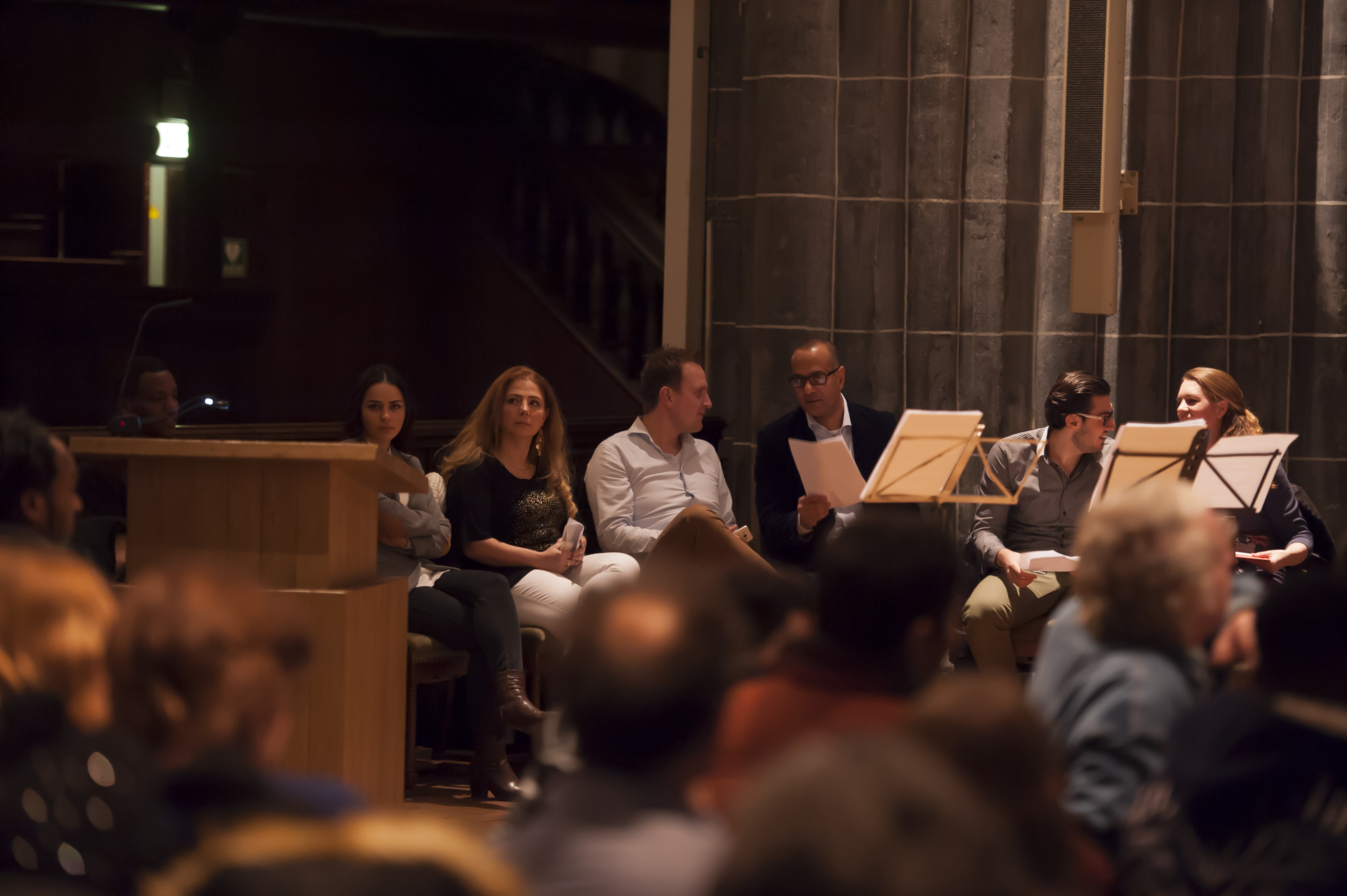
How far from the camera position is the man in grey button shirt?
507cm

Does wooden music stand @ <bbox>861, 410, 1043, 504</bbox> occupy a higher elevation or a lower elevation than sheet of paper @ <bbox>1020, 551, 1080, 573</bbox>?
higher

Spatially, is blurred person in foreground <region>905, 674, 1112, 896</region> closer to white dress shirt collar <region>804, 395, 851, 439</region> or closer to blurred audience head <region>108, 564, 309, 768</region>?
blurred audience head <region>108, 564, 309, 768</region>

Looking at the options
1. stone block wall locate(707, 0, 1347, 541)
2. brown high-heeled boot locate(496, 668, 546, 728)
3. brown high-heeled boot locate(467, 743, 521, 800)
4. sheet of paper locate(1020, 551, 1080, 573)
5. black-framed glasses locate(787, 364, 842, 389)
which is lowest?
brown high-heeled boot locate(467, 743, 521, 800)

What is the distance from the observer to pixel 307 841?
1140 millimetres

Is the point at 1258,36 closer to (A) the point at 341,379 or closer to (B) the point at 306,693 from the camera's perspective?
(B) the point at 306,693

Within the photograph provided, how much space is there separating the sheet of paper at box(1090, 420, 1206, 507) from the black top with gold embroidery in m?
1.73

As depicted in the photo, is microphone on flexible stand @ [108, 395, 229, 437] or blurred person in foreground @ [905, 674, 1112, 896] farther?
→ microphone on flexible stand @ [108, 395, 229, 437]

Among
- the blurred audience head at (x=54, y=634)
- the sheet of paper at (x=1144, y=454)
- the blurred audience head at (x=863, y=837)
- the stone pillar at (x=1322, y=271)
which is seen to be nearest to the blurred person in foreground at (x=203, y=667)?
the blurred audience head at (x=54, y=634)

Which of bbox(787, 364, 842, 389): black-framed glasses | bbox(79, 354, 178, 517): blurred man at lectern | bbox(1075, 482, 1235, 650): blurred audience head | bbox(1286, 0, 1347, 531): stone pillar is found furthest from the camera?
bbox(1286, 0, 1347, 531): stone pillar

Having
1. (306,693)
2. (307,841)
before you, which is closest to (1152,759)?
(307,841)

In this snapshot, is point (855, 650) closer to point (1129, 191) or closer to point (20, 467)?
point (20, 467)

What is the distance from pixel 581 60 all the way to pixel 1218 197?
20.1 feet

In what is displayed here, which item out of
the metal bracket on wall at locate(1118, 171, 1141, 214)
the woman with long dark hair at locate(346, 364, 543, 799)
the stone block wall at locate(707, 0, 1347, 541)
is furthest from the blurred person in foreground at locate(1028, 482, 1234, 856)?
the metal bracket on wall at locate(1118, 171, 1141, 214)

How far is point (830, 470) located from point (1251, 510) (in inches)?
52.1
